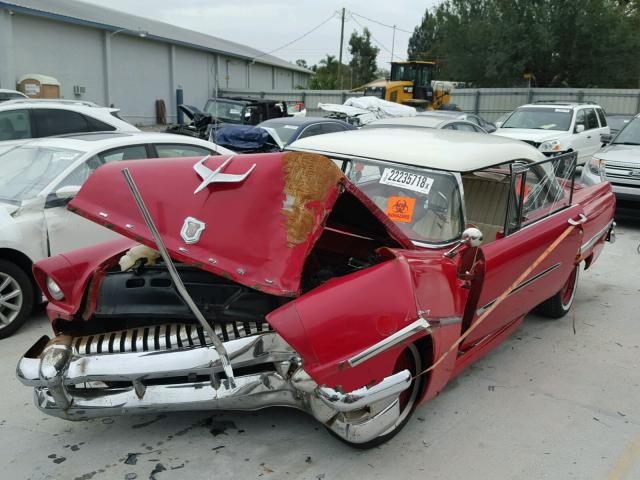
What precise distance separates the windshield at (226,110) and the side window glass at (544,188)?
489 inches

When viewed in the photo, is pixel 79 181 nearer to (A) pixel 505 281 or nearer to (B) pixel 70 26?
(A) pixel 505 281

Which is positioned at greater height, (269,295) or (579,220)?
(579,220)

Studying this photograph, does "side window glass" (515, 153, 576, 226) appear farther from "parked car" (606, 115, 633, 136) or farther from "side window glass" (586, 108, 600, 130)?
"parked car" (606, 115, 633, 136)

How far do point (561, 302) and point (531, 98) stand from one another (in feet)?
83.0

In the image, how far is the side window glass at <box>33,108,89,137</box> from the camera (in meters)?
9.38

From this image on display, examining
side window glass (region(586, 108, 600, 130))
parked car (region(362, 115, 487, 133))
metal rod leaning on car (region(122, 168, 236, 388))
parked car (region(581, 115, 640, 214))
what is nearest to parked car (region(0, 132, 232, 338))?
metal rod leaning on car (region(122, 168, 236, 388))

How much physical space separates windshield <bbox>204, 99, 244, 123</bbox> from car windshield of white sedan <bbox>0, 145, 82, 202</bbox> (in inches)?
428

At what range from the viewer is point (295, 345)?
Result: 267 centimetres

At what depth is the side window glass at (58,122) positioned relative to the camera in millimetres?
9375

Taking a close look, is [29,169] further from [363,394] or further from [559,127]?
[559,127]

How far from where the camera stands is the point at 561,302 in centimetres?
536

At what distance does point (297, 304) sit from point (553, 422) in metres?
1.98

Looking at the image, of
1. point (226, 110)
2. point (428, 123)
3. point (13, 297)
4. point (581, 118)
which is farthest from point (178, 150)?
point (581, 118)

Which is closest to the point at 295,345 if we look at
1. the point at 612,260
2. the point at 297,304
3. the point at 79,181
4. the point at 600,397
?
the point at 297,304
